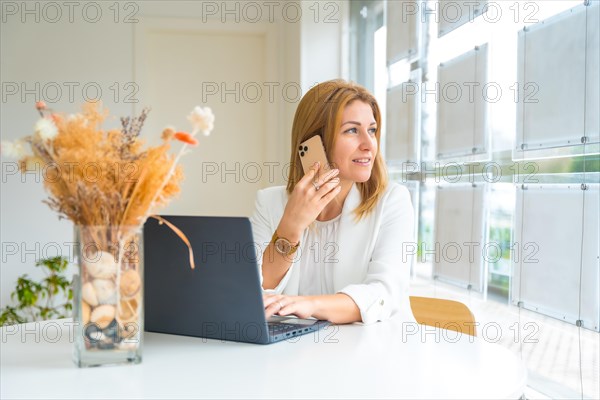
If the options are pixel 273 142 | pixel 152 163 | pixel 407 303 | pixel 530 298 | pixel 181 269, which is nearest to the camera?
pixel 152 163

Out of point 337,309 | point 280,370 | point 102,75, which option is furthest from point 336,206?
point 102,75

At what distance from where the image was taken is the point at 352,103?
213 cm

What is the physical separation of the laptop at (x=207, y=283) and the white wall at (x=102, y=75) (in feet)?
11.0

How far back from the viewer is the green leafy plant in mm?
4535

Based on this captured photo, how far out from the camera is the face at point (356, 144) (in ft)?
6.75

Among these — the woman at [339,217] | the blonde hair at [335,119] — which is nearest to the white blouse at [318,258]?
the woman at [339,217]

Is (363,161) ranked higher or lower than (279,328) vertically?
higher

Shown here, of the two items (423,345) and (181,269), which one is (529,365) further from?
(181,269)

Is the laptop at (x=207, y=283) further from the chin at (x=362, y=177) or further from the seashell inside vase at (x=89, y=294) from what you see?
the chin at (x=362, y=177)

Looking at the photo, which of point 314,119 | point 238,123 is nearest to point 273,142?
point 238,123

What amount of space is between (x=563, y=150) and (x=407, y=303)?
77 cm

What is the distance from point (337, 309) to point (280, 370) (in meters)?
0.45

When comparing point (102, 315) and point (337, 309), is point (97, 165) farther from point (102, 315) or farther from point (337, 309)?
point (337, 309)

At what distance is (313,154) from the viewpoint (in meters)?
2.17
